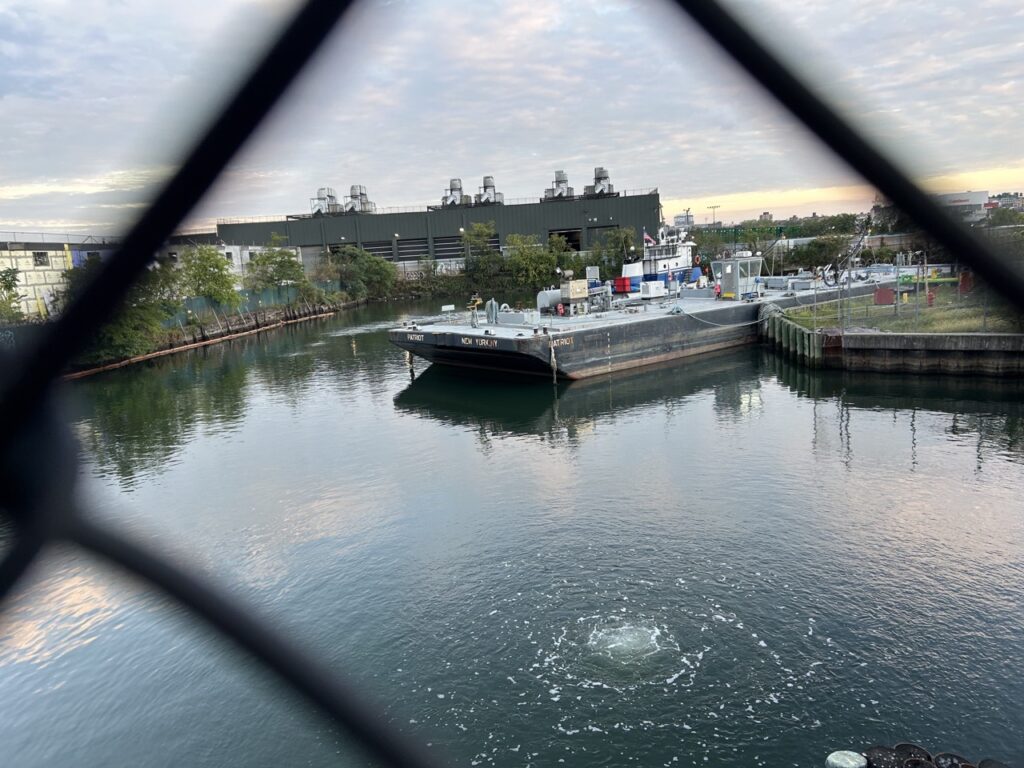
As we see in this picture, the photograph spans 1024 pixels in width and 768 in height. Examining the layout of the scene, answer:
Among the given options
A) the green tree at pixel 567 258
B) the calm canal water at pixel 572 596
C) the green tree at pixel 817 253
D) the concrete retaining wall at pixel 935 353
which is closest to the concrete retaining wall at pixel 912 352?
the concrete retaining wall at pixel 935 353

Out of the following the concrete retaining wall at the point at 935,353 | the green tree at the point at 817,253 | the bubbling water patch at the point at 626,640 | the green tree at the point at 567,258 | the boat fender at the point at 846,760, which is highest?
the green tree at the point at 567,258

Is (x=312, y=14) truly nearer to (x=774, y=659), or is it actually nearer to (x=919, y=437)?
(x=774, y=659)

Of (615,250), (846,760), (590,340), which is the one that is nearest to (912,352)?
(590,340)

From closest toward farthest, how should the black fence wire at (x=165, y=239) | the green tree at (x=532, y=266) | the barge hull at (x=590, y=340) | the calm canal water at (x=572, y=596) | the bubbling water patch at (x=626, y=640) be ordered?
the black fence wire at (x=165, y=239)
the calm canal water at (x=572, y=596)
the bubbling water patch at (x=626, y=640)
the barge hull at (x=590, y=340)
the green tree at (x=532, y=266)

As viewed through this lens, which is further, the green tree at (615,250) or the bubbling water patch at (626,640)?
the green tree at (615,250)

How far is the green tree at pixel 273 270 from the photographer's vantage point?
44250mm

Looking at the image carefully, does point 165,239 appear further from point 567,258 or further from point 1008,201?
point 567,258

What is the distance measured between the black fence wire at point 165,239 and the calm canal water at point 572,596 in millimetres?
227

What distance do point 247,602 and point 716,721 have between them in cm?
579

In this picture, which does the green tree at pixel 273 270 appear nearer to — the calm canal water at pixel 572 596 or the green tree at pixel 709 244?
the green tree at pixel 709 244

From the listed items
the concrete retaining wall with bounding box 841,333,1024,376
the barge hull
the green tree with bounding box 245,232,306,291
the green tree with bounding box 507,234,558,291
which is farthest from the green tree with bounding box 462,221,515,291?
the concrete retaining wall with bounding box 841,333,1024,376

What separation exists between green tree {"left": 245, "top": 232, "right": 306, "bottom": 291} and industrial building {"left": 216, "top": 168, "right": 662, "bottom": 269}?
1493 cm

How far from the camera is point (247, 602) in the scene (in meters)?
9.12

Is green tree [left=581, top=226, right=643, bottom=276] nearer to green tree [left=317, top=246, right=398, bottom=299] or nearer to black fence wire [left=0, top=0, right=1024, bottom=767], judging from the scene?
green tree [left=317, top=246, right=398, bottom=299]
